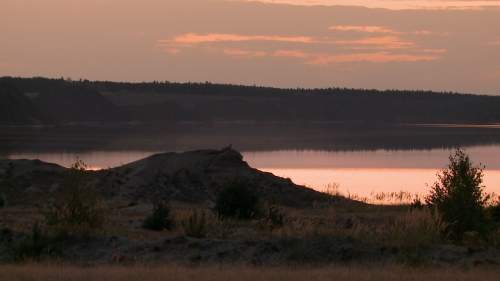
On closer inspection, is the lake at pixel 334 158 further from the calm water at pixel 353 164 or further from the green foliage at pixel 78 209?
the green foliage at pixel 78 209


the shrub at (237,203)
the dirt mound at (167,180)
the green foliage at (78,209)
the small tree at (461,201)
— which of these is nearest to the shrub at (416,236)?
the small tree at (461,201)

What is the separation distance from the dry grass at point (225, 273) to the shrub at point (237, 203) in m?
9.00

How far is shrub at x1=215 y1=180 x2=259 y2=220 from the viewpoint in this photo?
2308 cm

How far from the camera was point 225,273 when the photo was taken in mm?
12906

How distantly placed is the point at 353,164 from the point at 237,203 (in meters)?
30.7

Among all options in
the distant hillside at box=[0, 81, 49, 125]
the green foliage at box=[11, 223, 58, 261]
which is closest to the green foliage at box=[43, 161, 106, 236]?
the green foliage at box=[11, 223, 58, 261]

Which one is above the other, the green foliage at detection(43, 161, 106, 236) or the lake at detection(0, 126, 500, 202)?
the lake at detection(0, 126, 500, 202)

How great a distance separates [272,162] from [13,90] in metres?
65.9

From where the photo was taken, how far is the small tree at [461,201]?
18203 millimetres

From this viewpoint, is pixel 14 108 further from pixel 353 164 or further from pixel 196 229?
pixel 196 229

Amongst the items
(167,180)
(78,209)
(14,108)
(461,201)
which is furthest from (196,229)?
(14,108)

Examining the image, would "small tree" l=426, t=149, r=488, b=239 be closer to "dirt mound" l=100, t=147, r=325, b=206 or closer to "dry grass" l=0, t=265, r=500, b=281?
"dry grass" l=0, t=265, r=500, b=281

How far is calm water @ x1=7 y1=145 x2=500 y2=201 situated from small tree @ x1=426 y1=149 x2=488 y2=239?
17458mm

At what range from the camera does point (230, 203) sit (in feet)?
77.2
